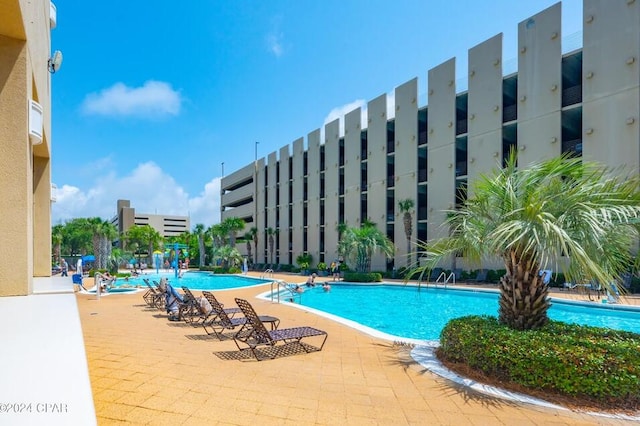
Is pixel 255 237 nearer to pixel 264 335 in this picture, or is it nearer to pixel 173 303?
pixel 173 303

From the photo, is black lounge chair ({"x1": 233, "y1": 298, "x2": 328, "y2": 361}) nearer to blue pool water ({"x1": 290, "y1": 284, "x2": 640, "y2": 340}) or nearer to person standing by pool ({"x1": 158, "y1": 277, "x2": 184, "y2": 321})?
person standing by pool ({"x1": 158, "y1": 277, "x2": 184, "y2": 321})

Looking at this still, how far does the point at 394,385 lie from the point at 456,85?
2588cm

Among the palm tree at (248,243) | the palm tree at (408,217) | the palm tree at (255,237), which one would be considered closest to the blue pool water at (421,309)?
the palm tree at (408,217)

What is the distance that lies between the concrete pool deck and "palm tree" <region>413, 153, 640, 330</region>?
1968mm

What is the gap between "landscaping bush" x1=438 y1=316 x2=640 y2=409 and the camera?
4344mm

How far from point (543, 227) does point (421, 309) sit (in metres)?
10.4

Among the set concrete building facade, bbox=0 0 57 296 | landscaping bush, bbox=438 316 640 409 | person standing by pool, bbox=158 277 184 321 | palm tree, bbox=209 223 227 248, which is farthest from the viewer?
palm tree, bbox=209 223 227 248

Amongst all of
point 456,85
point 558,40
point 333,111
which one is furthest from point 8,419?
point 333,111

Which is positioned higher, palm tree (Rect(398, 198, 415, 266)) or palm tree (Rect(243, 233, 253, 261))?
palm tree (Rect(398, 198, 415, 266))

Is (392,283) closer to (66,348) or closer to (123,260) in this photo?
(66,348)

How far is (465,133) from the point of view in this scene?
25.8 meters

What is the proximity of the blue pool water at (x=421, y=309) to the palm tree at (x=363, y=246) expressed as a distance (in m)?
5.79

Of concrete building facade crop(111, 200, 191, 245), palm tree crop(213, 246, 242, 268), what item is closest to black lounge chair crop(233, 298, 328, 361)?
palm tree crop(213, 246, 242, 268)

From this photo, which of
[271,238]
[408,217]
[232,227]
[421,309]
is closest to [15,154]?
[421,309]
